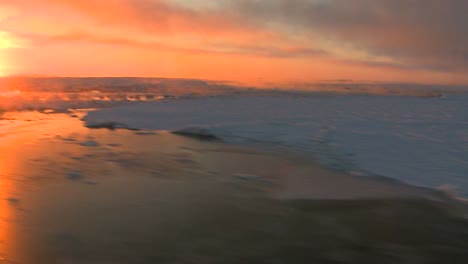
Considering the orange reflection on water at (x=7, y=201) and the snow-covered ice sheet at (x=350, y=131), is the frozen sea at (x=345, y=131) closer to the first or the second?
the snow-covered ice sheet at (x=350, y=131)

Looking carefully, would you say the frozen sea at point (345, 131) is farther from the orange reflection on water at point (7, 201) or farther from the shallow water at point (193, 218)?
the orange reflection on water at point (7, 201)

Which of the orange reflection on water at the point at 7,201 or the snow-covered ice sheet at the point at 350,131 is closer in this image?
the orange reflection on water at the point at 7,201

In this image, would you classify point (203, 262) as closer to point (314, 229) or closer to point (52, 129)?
point (314, 229)

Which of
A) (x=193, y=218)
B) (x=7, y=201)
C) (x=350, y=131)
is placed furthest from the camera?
(x=350, y=131)

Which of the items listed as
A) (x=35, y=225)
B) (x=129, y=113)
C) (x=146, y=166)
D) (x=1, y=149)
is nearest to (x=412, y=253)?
(x=35, y=225)

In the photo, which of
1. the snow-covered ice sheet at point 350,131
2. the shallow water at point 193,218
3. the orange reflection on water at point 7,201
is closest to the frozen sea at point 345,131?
the snow-covered ice sheet at point 350,131

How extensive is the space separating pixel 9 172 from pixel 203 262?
3.23 meters

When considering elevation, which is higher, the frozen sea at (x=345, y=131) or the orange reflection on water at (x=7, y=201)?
the frozen sea at (x=345, y=131)

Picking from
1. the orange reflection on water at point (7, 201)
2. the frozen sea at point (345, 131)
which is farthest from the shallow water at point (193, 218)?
the frozen sea at point (345, 131)

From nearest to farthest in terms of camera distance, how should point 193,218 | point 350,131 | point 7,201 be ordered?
point 193,218 < point 7,201 < point 350,131

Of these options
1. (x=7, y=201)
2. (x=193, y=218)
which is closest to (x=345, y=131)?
(x=193, y=218)

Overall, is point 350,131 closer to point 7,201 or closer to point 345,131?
point 345,131

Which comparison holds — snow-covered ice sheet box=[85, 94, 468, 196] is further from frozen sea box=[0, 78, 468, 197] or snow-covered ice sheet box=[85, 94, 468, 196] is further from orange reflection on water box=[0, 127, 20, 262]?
orange reflection on water box=[0, 127, 20, 262]

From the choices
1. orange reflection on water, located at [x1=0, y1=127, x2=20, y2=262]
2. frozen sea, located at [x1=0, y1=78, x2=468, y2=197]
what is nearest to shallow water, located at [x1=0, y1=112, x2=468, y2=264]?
orange reflection on water, located at [x1=0, y1=127, x2=20, y2=262]
